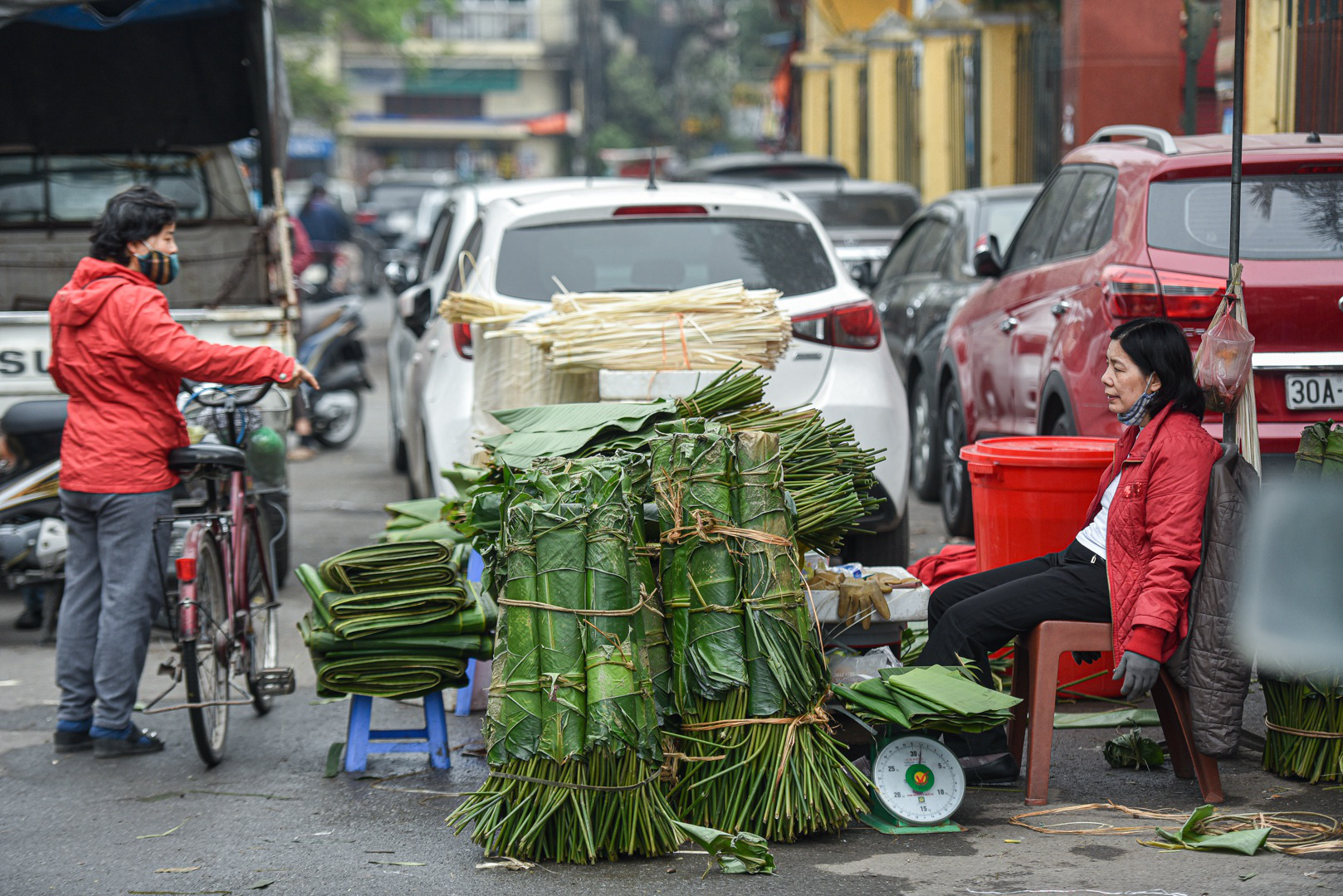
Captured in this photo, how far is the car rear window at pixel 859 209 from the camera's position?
14.3m

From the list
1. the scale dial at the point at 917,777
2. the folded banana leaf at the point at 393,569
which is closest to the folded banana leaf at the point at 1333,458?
the scale dial at the point at 917,777

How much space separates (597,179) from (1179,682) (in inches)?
180

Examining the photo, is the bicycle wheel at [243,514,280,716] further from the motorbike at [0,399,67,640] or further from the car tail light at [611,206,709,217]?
the car tail light at [611,206,709,217]

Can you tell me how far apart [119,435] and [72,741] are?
3.49 ft

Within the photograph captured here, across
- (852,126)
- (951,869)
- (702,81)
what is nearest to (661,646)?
(951,869)

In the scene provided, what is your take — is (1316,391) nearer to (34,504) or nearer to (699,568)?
(699,568)

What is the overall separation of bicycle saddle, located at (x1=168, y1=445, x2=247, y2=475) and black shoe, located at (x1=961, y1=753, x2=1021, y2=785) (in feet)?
8.82

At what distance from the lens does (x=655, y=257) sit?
6625 mm

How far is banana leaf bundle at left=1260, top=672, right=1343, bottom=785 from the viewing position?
4.68m

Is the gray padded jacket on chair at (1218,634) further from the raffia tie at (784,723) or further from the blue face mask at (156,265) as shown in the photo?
the blue face mask at (156,265)

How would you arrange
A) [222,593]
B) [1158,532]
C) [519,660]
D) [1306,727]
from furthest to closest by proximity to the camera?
[222,593] → [1306,727] → [1158,532] → [519,660]

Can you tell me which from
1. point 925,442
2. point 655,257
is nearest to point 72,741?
point 655,257

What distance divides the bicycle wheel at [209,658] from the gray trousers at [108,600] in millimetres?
171

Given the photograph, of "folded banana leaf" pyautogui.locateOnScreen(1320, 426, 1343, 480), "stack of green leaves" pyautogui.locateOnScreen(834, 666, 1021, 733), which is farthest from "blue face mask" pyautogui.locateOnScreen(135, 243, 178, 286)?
"folded banana leaf" pyautogui.locateOnScreen(1320, 426, 1343, 480)
